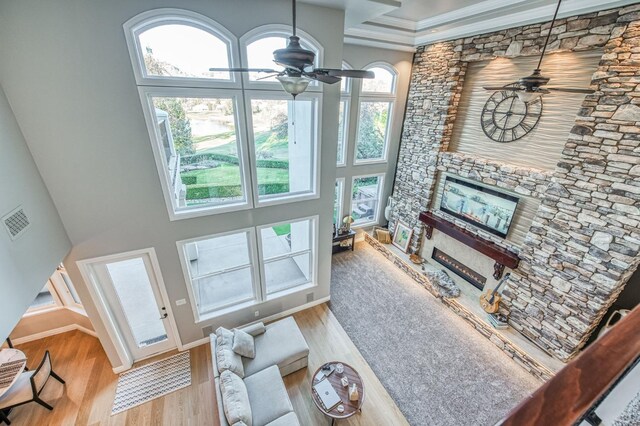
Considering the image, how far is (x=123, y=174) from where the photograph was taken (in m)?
3.48

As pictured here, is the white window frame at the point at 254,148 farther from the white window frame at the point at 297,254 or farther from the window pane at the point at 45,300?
the window pane at the point at 45,300

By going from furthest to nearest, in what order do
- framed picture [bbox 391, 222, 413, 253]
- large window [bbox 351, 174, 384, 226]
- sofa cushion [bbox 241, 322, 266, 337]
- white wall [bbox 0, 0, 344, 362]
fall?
1. large window [bbox 351, 174, 384, 226]
2. framed picture [bbox 391, 222, 413, 253]
3. sofa cushion [bbox 241, 322, 266, 337]
4. white wall [bbox 0, 0, 344, 362]

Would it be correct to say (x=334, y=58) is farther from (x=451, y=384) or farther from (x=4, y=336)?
(x=451, y=384)

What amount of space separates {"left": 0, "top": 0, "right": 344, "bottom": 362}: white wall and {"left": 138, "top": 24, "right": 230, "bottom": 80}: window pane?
0.84 feet

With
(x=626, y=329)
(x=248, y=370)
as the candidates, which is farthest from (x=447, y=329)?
(x=626, y=329)

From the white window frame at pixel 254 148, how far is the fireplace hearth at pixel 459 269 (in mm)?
3797

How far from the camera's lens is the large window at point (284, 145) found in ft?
13.6

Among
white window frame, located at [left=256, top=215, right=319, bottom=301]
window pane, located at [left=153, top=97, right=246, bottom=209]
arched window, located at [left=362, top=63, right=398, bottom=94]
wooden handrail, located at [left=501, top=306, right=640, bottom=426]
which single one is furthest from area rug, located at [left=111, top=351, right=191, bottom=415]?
arched window, located at [left=362, top=63, right=398, bottom=94]

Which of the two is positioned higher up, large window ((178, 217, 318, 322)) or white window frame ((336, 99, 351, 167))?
white window frame ((336, 99, 351, 167))

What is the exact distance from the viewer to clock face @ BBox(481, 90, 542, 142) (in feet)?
15.3

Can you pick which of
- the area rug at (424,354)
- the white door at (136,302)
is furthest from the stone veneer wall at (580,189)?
the white door at (136,302)

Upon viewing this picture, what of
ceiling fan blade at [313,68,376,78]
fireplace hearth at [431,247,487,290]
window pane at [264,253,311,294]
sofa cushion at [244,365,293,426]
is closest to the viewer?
ceiling fan blade at [313,68,376,78]

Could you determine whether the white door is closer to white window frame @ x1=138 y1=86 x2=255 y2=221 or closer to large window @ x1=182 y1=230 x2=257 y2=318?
large window @ x1=182 y1=230 x2=257 y2=318

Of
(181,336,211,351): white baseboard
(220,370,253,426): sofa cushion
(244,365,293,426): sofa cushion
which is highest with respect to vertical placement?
(220,370,253,426): sofa cushion
